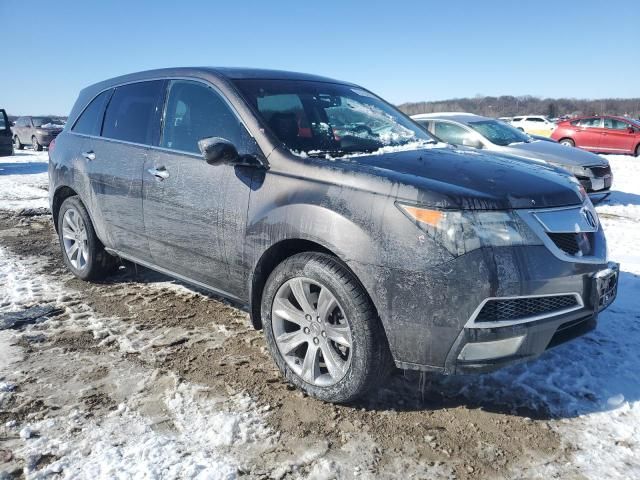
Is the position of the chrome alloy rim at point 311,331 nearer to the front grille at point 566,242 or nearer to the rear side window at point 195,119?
the rear side window at point 195,119

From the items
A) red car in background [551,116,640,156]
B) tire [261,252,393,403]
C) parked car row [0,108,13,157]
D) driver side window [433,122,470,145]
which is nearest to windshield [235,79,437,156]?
tire [261,252,393,403]

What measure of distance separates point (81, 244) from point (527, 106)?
10795 cm

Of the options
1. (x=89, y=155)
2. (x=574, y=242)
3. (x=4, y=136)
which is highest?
(x=4, y=136)

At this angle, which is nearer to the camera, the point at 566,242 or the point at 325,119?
the point at 566,242

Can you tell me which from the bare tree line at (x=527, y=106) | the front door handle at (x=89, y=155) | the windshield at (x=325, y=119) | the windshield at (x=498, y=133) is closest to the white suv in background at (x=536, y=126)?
the windshield at (x=498, y=133)

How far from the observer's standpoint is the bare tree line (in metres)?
91.8

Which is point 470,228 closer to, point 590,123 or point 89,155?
point 89,155

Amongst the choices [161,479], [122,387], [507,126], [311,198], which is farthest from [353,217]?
[507,126]

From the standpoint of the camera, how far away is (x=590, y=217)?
2.74m

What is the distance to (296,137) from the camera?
302cm

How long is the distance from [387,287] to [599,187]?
7.54m

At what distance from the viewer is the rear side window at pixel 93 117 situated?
439cm

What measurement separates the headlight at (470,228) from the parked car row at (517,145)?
587 cm

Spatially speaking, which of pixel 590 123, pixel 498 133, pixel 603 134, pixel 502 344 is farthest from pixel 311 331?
pixel 590 123
